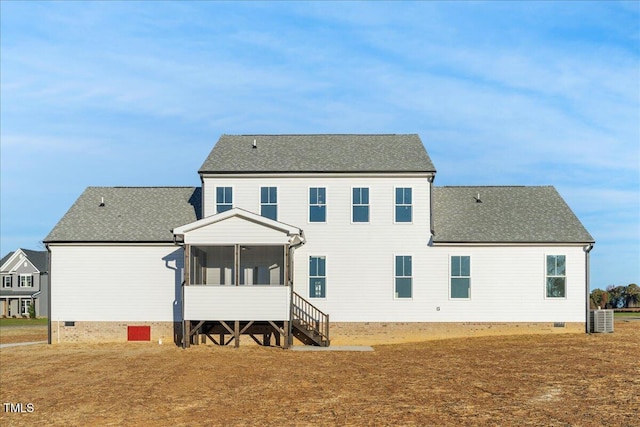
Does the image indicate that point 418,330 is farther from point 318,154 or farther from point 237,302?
point 318,154

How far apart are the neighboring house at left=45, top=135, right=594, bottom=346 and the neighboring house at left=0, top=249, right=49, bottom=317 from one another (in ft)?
158

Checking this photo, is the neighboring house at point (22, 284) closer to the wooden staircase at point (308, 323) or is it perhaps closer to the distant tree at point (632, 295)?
the wooden staircase at point (308, 323)

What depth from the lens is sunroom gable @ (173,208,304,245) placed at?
29.5m

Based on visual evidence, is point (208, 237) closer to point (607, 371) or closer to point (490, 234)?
point (490, 234)

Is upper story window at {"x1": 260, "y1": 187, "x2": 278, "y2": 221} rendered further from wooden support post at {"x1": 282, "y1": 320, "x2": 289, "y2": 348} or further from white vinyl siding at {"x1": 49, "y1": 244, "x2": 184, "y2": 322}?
wooden support post at {"x1": 282, "y1": 320, "x2": 289, "y2": 348}

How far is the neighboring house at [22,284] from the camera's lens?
77.9 m

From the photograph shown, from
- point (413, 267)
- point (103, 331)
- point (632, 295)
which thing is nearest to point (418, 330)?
point (413, 267)

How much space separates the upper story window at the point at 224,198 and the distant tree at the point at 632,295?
1851 inches

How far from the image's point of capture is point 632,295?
221ft

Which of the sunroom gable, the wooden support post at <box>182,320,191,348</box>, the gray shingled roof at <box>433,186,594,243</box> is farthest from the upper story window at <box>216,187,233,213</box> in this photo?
the gray shingled roof at <box>433,186,594,243</box>

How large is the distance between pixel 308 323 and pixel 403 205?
6.34 m

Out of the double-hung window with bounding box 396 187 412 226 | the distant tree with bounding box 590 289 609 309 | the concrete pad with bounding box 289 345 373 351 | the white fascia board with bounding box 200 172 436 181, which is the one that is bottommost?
the distant tree with bounding box 590 289 609 309

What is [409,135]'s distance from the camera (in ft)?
120

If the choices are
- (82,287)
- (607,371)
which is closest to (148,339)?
(82,287)
